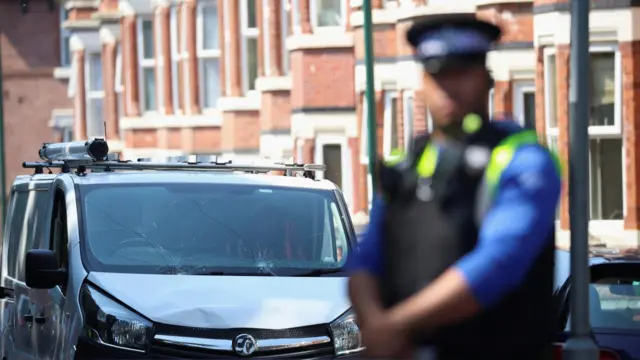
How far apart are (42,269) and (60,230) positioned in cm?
86

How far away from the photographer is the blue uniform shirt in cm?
438

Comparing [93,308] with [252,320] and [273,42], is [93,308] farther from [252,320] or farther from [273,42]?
[273,42]

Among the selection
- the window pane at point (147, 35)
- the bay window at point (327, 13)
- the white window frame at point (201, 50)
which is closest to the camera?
the bay window at point (327, 13)

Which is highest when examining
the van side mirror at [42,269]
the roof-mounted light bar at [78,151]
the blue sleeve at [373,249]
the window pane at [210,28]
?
the window pane at [210,28]

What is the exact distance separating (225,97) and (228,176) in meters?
26.1

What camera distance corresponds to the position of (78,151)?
39.2ft

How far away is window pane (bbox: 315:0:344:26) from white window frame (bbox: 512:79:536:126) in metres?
7.23

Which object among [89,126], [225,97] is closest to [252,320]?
[225,97]

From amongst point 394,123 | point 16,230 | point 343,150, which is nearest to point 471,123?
point 16,230

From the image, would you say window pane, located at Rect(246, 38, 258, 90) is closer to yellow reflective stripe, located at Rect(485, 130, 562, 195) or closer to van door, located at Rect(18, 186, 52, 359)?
van door, located at Rect(18, 186, 52, 359)

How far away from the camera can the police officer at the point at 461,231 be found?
441 cm

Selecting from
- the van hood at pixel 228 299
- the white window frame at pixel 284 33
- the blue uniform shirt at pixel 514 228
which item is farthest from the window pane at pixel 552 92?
the blue uniform shirt at pixel 514 228

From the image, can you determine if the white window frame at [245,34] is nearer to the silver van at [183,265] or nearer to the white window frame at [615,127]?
the white window frame at [615,127]

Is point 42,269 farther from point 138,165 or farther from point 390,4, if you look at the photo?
point 390,4
